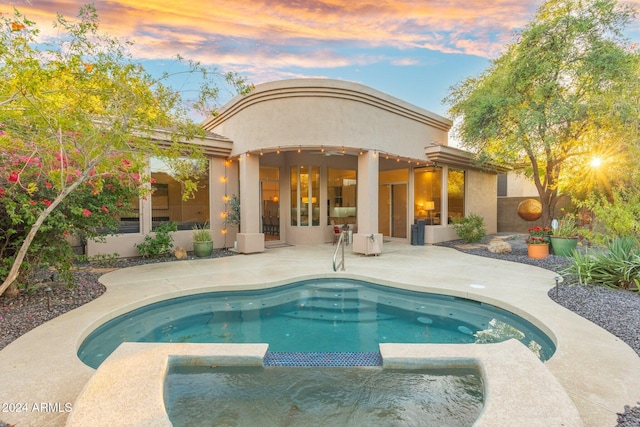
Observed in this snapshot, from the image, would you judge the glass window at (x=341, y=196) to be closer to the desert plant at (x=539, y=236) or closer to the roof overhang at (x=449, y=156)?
the roof overhang at (x=449, y=156)

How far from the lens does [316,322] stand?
5.02 meters

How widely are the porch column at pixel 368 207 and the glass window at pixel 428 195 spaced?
3823mm

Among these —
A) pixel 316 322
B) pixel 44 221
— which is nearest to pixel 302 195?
pixel 316 322

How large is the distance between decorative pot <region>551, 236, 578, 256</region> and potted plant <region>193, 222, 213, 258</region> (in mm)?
10103

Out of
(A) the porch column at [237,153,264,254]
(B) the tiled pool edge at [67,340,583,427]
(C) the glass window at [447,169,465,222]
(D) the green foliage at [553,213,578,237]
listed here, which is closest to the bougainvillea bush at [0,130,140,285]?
(B) the tiled pool edge at [67,340,583,427]

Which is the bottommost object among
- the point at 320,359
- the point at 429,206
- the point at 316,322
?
the point at 316,322

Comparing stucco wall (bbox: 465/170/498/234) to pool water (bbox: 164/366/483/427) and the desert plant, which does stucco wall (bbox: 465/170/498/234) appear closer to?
the desert plant

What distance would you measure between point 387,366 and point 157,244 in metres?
7.74

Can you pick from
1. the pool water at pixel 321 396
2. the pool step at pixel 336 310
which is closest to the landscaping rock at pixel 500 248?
the pool step at pixel 336 310

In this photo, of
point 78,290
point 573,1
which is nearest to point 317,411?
point 78,290

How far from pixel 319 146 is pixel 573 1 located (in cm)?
Result: 834

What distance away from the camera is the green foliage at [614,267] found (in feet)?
18.3

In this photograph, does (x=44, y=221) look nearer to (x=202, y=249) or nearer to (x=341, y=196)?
(x=202, y=249)

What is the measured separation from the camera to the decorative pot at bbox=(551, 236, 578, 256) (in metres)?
8.79
